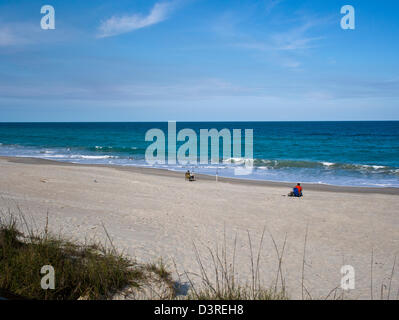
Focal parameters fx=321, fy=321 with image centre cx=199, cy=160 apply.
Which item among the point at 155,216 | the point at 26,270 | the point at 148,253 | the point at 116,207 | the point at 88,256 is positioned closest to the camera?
the point at 26,270

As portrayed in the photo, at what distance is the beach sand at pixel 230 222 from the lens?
648 cm

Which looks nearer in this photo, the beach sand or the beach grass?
the beach grass

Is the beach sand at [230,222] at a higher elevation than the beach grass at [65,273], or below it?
below

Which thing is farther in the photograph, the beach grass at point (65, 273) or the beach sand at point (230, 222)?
the beach sand at point (230, 222)

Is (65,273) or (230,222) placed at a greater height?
(65,273)

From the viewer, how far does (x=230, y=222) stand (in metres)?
10.1

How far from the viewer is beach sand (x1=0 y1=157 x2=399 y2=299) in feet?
21.3

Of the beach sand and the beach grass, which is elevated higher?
the beach grass

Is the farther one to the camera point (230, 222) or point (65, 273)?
point (230, 222)

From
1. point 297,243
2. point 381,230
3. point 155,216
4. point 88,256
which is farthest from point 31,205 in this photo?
point 381,230

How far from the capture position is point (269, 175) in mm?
24438

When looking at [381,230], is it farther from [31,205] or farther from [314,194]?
[31,205]

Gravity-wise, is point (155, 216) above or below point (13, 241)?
below
